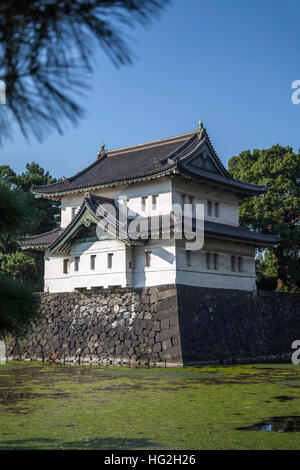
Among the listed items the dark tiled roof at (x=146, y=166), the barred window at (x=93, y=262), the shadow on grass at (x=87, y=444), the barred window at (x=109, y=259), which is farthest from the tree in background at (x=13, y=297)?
the barred window at (x=93, y=262)

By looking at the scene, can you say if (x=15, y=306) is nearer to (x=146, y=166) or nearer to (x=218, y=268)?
(x=218, y=268)

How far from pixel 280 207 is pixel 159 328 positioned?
12.4m

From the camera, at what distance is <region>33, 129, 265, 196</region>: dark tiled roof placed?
62.6ft

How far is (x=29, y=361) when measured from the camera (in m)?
21.2

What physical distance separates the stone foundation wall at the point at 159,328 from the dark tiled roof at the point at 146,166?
14.0 feet

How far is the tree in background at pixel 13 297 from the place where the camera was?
401 cm

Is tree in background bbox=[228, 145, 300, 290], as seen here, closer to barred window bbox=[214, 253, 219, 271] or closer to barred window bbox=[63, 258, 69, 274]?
barred window bbox=[214, 253, 219, 271]

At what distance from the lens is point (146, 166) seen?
67.0ft

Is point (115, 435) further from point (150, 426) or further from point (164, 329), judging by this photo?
point (164, 329)

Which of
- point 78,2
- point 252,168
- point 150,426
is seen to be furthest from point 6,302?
point 252,168

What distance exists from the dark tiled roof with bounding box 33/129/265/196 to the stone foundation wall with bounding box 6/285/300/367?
168 inches

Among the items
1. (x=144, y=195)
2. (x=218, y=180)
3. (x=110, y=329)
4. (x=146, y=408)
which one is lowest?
(x=146, y=408)

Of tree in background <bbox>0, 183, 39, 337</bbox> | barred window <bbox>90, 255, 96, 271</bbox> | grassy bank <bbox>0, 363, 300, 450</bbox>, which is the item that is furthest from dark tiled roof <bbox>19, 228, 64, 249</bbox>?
tree in background <bbox>0, 183, 39, 337</bbox>

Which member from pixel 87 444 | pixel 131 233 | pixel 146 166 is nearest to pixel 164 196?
pixel 146 166
